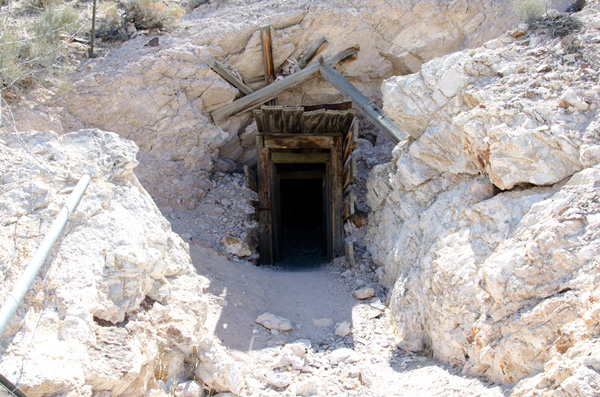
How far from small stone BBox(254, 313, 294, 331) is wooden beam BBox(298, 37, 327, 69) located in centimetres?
525

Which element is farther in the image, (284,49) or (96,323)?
(284,49)

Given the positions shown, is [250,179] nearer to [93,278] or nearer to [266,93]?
[266,93]

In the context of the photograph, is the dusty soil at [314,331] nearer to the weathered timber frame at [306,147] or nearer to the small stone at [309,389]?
the small stone at [309,389]

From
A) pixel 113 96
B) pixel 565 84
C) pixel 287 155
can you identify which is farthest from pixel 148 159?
pixel 565 84

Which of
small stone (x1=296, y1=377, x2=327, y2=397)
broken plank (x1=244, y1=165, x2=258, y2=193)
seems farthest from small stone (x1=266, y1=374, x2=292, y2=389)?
broken plank (x1=244, y1=165, x2=258, y2=193)

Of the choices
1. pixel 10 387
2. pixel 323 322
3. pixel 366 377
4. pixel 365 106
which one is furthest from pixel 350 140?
pixel 10 387

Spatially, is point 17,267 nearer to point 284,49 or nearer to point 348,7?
point 284,49

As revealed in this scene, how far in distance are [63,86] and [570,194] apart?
7.24m

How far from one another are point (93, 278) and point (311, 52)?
6.63 metres

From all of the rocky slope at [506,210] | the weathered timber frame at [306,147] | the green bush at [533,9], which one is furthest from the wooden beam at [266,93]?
the green bush at [533,9]

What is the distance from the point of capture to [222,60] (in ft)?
27.9

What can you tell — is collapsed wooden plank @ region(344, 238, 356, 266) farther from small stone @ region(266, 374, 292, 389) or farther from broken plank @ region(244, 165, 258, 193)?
small stone @ region(266, 374, 292, 389)

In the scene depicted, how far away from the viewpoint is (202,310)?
4.14 meters

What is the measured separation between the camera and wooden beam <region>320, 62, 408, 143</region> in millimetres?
6949
